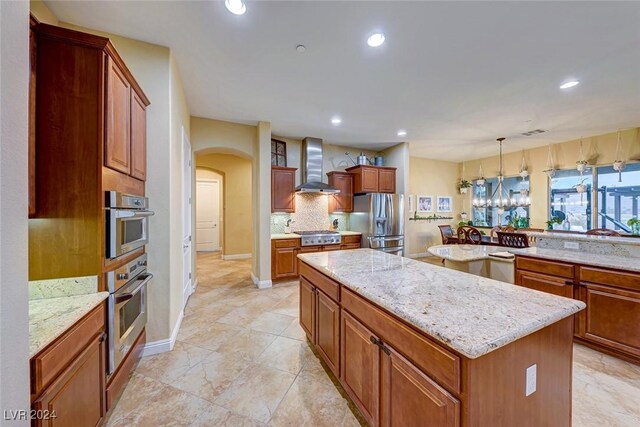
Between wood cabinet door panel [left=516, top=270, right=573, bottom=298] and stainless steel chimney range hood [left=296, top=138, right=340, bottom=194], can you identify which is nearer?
wood cabinet door panel [left=516, top=270, right=573, bottom=298]

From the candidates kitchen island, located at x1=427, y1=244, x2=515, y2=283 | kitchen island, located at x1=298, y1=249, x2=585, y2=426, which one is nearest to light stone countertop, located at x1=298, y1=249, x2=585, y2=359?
kitchen island, located at x1=298, y1=249, x2=585, y2=426

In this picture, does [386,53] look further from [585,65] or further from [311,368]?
[311,368]

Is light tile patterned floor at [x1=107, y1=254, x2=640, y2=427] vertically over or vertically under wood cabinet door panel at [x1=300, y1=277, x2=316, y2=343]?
under

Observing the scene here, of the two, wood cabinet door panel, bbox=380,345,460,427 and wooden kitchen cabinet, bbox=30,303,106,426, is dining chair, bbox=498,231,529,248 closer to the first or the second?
wood cabinet door panel, bbox=380,345,460,427

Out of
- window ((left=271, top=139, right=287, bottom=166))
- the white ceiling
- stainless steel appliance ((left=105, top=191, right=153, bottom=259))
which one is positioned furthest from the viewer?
window ((left=271, top=139, right=287, bottom=166))

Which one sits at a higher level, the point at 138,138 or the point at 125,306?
the point at 138,138

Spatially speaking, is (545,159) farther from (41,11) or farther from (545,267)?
(41,11)

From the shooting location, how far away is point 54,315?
3.87 feet

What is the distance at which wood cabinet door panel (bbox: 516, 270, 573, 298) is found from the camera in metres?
2.39

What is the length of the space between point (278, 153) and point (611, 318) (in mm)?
4915

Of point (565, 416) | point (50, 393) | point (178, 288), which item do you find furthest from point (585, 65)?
point (178, 288)

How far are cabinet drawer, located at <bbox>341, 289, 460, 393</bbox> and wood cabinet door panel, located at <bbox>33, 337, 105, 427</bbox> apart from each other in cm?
143

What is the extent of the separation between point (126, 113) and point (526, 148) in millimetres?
7786

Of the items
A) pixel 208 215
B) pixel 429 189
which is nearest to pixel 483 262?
pixel 429 189
